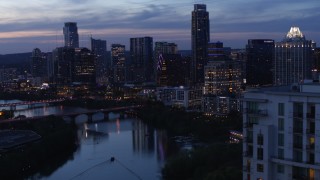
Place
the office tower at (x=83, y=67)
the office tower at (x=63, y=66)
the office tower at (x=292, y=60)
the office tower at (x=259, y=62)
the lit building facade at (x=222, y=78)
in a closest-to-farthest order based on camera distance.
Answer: the office tower at (x=292, y=60) < the lit building facade at (x=222, y=78) < the office tower at (x=259, y=62) < the office tower at (x=83, y=67) < the office tower at (x=63, y=66)

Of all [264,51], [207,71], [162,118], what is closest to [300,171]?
[162,118]

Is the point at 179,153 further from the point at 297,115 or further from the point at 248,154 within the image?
the point at 297,115

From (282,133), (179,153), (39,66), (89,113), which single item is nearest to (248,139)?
(282,133)

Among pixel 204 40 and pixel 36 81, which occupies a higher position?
pixel 204 40

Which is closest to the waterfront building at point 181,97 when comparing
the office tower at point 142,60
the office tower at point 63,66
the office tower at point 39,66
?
the office tower at point 142,60

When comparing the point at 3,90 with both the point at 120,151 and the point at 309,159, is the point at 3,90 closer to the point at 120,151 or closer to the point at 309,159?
the point at 120,151

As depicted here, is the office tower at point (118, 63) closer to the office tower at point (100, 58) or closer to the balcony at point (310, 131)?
the office tower at point (100, 58)
